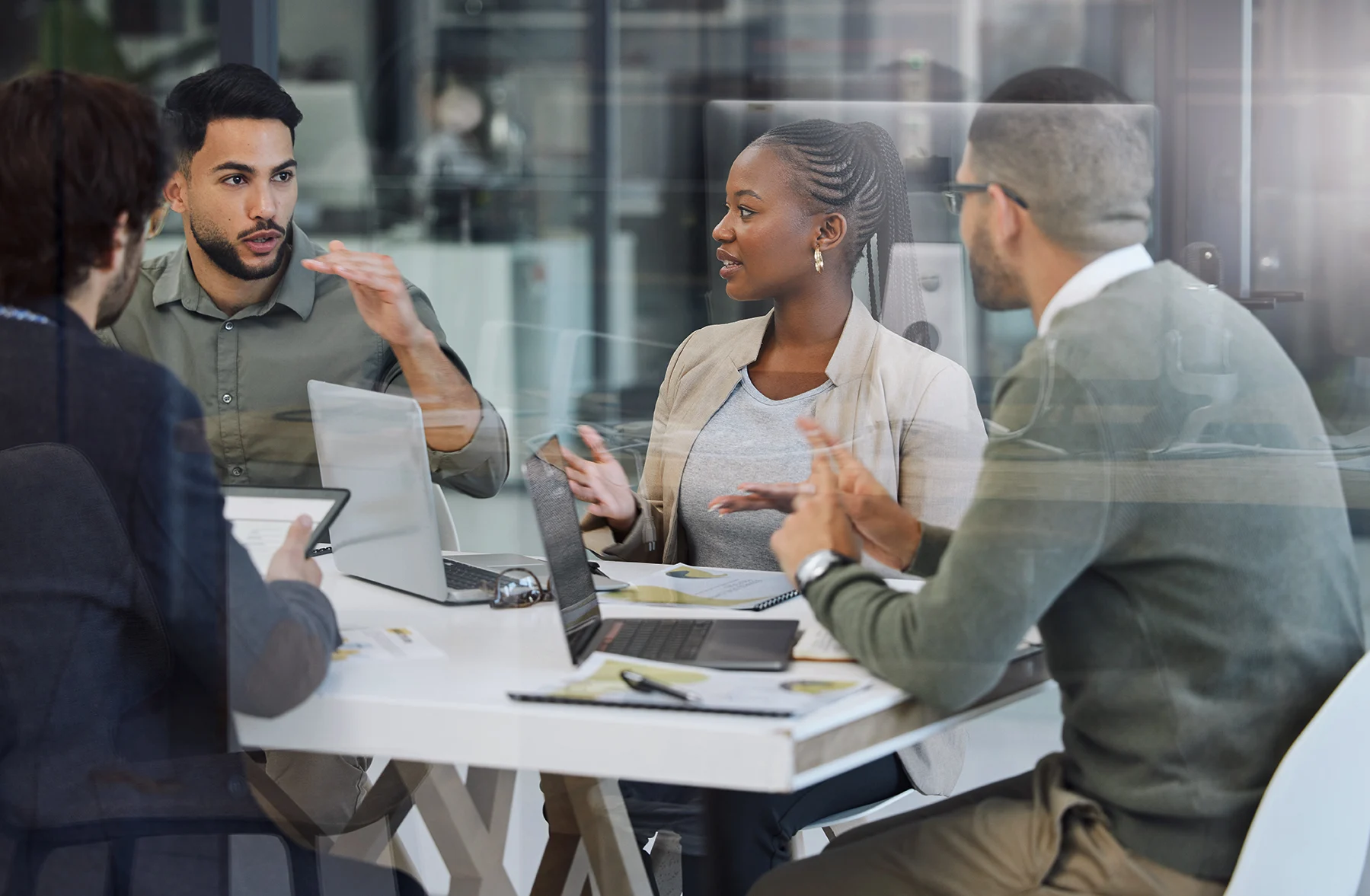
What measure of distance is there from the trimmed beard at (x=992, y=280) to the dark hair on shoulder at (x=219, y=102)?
1.14 meters

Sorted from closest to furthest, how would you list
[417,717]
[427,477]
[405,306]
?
[417,717]
[427,477]
[405,306]

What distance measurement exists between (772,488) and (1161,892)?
0.87 metres

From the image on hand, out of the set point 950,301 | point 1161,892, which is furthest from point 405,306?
point 1161,892

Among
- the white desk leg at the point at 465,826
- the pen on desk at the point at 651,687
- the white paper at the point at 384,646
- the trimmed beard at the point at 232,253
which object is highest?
the trimmed beard at the point at 232,253

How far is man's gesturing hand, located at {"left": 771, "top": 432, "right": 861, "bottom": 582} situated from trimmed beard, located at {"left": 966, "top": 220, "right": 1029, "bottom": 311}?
320 mm

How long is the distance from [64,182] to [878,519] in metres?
1.11

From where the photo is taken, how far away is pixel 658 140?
2.27 m

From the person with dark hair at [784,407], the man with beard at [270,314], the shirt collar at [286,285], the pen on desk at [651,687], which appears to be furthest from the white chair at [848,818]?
the shirt collar at [286,285]

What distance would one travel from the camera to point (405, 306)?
2213 mm

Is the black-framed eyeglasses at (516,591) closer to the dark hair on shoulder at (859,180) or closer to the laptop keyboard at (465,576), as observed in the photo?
the laptop keyboard at (465,576)

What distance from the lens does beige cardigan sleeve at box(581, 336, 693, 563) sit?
2.11 m

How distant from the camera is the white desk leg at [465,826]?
174cm

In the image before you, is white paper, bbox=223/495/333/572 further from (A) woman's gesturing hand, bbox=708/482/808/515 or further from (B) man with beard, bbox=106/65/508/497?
(A) woman's gesturing hand, bbox=708/482/808/515

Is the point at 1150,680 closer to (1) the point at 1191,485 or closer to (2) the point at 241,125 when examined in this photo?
(1) the point at 1191,485
